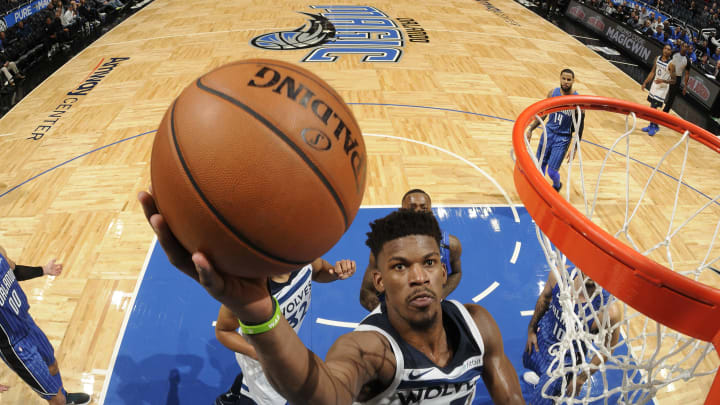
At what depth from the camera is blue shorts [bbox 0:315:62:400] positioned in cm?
285

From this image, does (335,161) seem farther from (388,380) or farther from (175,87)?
(175,87)

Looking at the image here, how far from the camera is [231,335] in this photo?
8.45ft

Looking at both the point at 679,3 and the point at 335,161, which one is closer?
the point at 335,161

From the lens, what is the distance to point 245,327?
128cm

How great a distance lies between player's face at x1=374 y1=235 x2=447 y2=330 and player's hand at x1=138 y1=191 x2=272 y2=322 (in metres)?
0.87

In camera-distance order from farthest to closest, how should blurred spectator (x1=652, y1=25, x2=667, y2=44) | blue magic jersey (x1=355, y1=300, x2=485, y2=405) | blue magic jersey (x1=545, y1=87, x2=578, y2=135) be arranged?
blurred spectator (x1=652, y1=25, x2=667, y2=44) < blue magic jersey (x1=545, y1=87, x2=578, y2=135) < blue magic jersey (x1=355, y1=300, x2=485, y2=405)

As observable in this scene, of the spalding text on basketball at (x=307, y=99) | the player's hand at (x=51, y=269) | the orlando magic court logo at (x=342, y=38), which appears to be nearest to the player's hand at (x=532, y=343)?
the spalding text on basketball at (x=307, y=99)

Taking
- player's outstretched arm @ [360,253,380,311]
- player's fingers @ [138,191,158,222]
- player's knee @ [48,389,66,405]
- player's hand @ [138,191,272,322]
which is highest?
player's fingers @ [138,191,158,222]

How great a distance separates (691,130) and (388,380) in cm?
210

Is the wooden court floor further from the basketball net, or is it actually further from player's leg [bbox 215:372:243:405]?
player's leg [bbox 215:372:243:405]

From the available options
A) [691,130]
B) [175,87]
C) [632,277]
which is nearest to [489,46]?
[175,87]

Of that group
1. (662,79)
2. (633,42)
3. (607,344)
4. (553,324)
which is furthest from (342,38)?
(607,344)

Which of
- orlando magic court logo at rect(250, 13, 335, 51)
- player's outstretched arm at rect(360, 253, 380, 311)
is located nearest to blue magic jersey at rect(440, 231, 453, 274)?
player's outstretched arm at rect(360, 253, 380, 311)

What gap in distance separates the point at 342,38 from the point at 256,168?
10.9 meters
